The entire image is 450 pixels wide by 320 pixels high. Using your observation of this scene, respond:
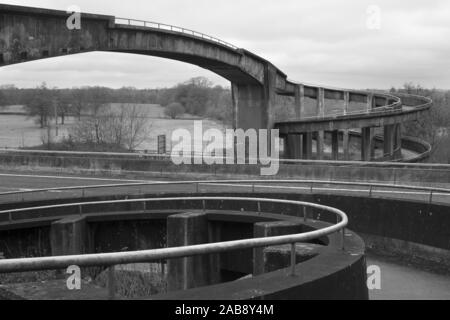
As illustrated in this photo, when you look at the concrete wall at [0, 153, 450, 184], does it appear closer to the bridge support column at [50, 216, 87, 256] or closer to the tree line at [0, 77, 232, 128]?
the bridge support column at [50, 216, 87, 256]

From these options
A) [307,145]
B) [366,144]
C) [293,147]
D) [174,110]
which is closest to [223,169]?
[293,147]

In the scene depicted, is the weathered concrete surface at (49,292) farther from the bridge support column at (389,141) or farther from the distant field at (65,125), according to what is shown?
the distant field at (65,125)

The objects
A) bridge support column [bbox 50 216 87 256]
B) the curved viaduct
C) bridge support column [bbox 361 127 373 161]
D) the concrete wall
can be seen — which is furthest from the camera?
bridge support column [bbox 361 127 373 161]

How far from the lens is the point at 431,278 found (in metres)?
8.91

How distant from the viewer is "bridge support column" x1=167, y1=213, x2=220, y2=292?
9.66 m

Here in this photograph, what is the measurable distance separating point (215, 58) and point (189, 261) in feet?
82.3

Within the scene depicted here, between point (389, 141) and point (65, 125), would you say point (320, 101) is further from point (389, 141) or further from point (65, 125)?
point (65, 125)

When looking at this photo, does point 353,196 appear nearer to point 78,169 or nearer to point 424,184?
point 424,184

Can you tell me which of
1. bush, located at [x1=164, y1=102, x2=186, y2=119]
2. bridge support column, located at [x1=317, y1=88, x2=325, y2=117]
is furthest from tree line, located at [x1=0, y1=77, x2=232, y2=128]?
bridge support column, located at [x1=317, y1=88, x2=325, y2=117]

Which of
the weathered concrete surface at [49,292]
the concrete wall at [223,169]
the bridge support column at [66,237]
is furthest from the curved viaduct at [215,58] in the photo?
the weathered concrete surface at [49,292]

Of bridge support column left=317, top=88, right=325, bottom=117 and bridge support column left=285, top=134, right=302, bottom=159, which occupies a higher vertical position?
bridge support column left=317, top=88, right=325, bottom=117

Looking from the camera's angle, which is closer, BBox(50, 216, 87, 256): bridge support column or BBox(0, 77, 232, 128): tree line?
BBox(50, 216, 87, 256): bridge support column

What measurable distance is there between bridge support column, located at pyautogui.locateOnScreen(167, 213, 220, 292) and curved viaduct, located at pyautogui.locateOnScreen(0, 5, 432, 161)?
14.6m

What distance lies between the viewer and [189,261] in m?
9.71
